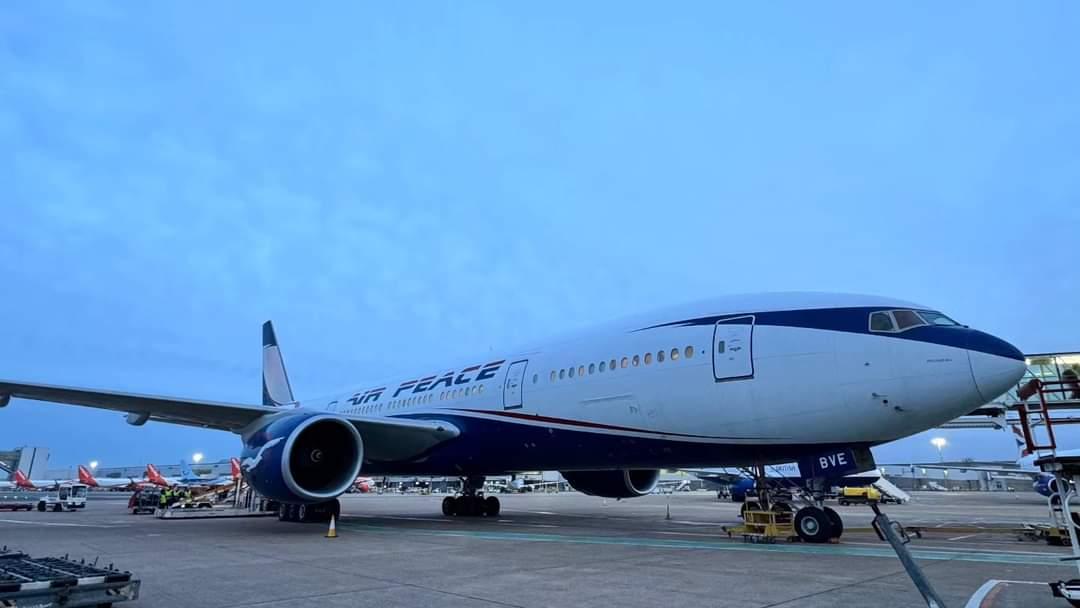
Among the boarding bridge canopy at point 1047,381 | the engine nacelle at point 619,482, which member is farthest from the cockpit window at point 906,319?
the engine nacelle at point 619,482

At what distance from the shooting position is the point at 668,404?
30.1 ft

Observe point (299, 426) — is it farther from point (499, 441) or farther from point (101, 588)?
point (101, 588)

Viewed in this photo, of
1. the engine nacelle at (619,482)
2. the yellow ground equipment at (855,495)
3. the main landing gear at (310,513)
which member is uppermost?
the engine nacelle at (619,482)

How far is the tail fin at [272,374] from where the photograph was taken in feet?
75.6

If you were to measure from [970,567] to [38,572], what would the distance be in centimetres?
816

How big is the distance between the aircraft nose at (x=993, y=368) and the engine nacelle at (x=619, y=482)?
771cm

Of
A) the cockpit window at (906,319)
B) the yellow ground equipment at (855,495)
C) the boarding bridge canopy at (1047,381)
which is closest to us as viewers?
the cockpit window at (906,319)

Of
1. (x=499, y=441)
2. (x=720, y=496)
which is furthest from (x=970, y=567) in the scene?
(x=720, y=496)

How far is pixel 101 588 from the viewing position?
4.43 meters

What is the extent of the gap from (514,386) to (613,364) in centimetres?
252

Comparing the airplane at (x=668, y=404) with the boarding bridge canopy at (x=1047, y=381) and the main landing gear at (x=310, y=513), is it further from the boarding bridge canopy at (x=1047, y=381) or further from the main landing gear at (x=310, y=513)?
the boarding bridge canopy at (x=1047, y=381)

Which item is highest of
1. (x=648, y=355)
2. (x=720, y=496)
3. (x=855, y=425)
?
(x=648, y=355)

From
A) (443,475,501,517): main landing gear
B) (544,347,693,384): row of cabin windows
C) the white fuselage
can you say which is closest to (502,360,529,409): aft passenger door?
the white fuselage

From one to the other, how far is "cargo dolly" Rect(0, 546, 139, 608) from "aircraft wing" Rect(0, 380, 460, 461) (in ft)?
22.8
